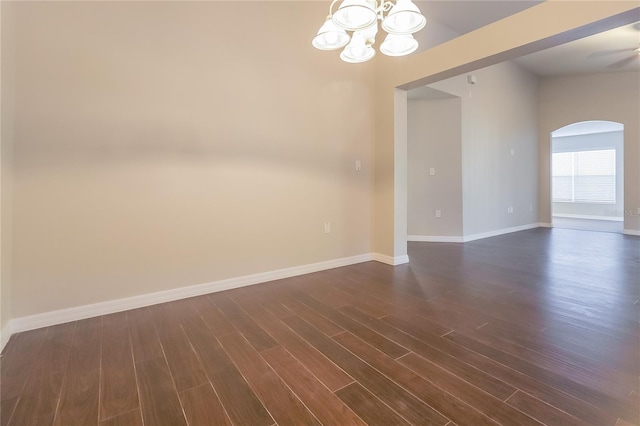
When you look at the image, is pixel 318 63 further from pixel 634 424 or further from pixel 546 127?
pixel 546 127

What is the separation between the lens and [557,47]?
497 centimetres

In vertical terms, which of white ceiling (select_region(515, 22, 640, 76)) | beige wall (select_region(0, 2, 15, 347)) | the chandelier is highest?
white ceiling (select_region(515, 22, 640, 76))

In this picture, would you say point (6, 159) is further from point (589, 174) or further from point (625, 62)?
point (589, 174)

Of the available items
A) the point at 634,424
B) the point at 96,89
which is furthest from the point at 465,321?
the point at 96,89

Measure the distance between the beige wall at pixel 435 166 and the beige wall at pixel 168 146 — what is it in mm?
2201

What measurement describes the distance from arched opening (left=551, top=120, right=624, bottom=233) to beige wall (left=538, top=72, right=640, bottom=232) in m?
2.20

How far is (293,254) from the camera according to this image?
10.4 feet

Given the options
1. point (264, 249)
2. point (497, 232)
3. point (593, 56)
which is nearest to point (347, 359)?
point (264, 249)

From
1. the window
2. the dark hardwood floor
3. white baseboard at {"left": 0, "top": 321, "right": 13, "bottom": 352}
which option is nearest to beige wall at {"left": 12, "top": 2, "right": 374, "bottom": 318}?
white baseboard at {"left": 0, "top": 321, "right": 13, "bottom": 352}

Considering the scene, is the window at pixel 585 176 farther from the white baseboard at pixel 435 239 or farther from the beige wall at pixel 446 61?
the beige wall at pixel 446 61

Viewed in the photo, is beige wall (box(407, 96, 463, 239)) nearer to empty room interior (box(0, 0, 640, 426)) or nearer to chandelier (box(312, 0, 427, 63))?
empty room interior (box(0, 0, 640, 426))

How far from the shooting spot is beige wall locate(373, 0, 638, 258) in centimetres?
195

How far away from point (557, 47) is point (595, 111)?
6.79 ft

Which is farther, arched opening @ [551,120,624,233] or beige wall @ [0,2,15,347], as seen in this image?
arched opening @ [551,120,624,233]
